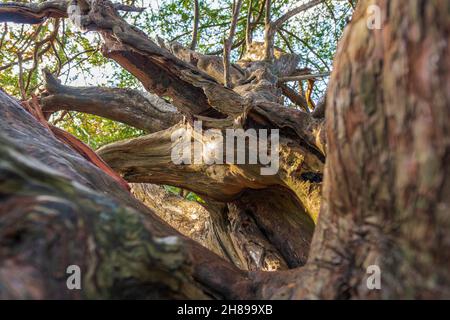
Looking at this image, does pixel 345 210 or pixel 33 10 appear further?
pixel 33 10

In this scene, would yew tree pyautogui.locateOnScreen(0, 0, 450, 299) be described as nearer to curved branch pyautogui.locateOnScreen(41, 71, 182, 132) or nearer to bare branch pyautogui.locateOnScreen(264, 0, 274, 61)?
curved branch pyautogui.locateOnScreen(41, 71, 182, 132)

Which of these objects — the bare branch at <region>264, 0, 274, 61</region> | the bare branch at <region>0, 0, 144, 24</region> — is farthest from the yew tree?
the bare branch at <region>264, 0, 274, 61</region>

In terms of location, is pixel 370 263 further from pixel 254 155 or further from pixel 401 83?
pixel 254 155

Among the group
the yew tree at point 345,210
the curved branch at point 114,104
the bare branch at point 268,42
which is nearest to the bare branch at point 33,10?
the curved branch at point 114,104

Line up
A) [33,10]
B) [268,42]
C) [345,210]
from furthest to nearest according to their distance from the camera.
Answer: [268,42], [33,10], [345,210]

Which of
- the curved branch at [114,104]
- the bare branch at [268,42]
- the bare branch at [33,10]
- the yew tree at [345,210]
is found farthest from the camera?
the bare branch at [268,42]

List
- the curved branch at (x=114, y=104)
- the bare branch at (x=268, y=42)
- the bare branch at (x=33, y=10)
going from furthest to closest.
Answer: the bare branch at (x=268, y=42), the curved branch at (x=114, y=104), the bare branch at (x=33, y=10)

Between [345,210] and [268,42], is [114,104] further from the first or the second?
[345,210]

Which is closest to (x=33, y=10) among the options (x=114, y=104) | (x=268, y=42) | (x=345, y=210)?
(x=114, y=104)

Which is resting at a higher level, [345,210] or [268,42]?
[268,42]

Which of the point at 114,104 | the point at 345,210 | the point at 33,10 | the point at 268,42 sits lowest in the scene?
the point at 345,210

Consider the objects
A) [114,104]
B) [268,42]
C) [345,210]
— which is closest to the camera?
[345,210]

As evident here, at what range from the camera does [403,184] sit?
2.38 feet

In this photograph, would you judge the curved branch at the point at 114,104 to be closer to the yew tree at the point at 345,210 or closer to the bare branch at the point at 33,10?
the bare branch at the point at 33,10
